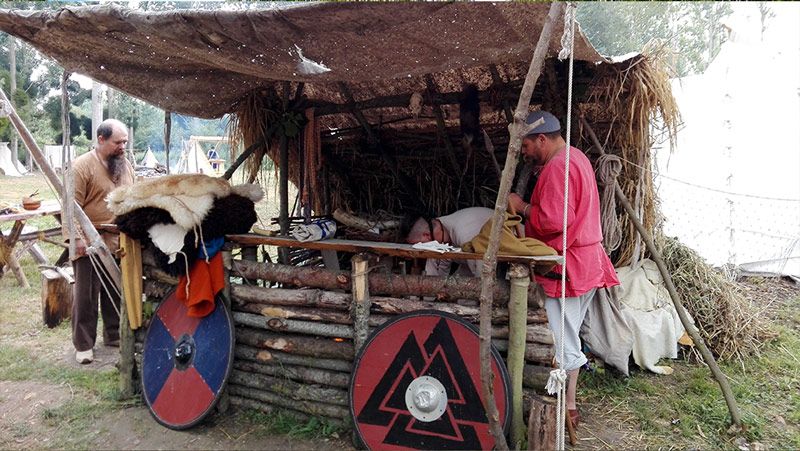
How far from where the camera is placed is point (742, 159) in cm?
785

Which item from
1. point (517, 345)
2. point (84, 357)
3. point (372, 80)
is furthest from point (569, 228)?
point (84, 357)

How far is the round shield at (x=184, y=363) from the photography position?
11.0ft

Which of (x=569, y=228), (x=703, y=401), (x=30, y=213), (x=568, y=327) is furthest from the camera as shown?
(x=30, y=213)

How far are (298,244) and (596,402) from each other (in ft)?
8.32

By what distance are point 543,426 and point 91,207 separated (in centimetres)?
416

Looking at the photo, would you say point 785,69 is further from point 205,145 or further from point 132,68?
point 205,145

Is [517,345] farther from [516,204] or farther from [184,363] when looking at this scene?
[184,363]

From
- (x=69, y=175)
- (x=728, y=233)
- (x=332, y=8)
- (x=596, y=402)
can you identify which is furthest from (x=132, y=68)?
(x=728, y=233)

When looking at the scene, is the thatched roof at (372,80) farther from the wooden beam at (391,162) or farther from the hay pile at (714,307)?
the hay pile at (714,307)

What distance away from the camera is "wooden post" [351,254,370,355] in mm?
3129

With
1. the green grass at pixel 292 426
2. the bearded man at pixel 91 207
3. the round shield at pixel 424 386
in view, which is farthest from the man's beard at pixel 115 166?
the round shield at pixel 424 386

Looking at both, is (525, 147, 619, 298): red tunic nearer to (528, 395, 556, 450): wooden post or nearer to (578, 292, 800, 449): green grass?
(528, 395, 556, 450): wooden post

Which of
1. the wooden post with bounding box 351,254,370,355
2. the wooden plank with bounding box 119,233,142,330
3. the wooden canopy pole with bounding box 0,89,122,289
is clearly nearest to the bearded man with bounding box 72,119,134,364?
the wooden canopy pole with bounding box 0,89,122,289

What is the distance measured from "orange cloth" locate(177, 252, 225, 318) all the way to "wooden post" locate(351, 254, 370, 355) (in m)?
1.01
